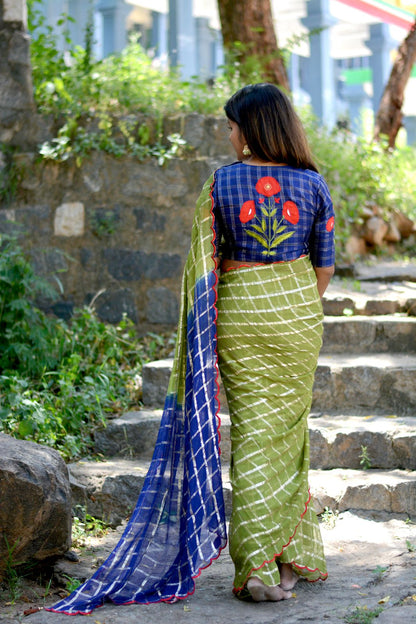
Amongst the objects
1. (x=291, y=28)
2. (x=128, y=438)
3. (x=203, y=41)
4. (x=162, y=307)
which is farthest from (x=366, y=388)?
(x=291, y=28)

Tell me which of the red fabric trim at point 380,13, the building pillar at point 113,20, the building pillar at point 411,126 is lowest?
the building pillar at point 411,126

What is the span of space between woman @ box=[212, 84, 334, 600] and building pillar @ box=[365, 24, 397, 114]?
16104mm

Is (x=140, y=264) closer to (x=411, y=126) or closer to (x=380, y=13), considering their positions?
(x=380, y=13)

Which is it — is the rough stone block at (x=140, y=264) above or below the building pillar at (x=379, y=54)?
below

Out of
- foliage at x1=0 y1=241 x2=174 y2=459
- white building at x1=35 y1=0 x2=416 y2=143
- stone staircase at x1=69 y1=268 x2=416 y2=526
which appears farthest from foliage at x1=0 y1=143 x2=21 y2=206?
white building at x1=35 y1=0 x2=416 y2=143

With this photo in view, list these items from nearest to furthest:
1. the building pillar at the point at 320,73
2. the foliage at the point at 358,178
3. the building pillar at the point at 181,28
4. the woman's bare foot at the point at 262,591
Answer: the woman's bare foot at the point at 262,591, the foliage at the point at 358,178, the building pillar at the point at 181,28, the building pillar at the point at 320,73

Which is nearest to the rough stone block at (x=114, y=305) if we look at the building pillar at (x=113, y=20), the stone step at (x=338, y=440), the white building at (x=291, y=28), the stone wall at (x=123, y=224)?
the stone wall at (x=123, y=224)

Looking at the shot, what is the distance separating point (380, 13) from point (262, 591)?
15.8m

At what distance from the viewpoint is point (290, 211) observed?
280 cm

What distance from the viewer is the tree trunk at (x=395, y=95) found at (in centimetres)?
927

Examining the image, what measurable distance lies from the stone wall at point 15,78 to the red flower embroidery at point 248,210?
3434 millimetres

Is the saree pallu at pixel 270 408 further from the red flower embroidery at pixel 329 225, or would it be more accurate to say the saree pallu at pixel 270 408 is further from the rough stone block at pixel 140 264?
the rough stone block at pixel 140 264

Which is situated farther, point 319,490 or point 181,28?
point 181,28

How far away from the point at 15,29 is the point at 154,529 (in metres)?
4.27
